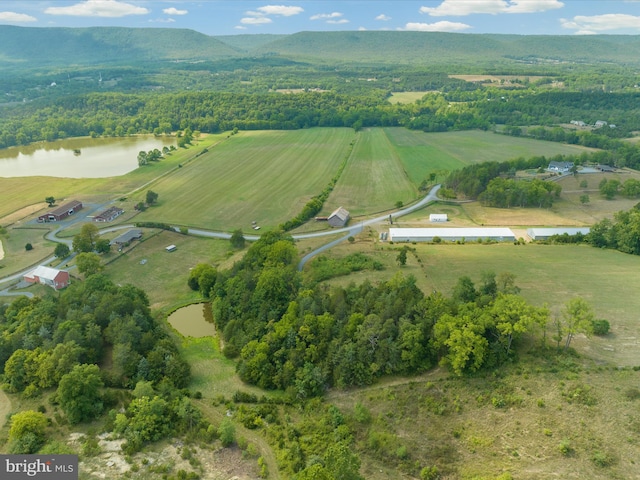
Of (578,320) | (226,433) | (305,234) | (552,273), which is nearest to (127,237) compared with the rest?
(305,234)

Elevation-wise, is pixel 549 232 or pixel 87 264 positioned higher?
pixel 549 232

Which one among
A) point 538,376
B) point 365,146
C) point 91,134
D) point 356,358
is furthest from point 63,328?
point 91,134

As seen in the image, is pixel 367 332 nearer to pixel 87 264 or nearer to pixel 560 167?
pixel 87 264

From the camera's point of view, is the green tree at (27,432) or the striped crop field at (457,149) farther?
the striped crop field at (457,149)

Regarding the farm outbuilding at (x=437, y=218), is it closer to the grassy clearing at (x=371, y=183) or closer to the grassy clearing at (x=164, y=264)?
the grassy clearing at (x=371, y=183)

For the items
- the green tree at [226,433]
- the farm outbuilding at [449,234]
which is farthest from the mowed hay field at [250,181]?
the green tree at [226,433]

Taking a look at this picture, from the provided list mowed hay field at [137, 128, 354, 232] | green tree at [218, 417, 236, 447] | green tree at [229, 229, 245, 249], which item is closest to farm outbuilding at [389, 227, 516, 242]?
mowed hay field at [137, 128, 354, 232]

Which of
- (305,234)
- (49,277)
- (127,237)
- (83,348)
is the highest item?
(127,237)
